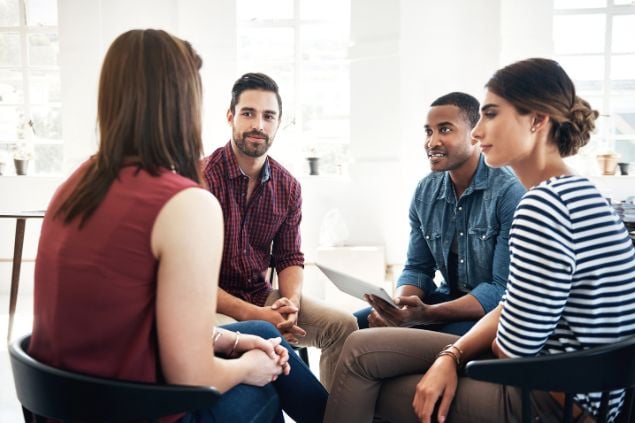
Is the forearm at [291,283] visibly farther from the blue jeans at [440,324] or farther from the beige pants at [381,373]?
the beige pants at [381,373]

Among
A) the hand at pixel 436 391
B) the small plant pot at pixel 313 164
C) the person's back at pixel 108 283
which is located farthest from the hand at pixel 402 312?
the small plant pot at pixel 313 164

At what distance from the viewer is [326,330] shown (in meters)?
2.26

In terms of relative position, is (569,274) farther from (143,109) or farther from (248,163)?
(248,163)

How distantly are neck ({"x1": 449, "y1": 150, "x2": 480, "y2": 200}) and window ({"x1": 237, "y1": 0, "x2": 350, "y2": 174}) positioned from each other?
10.0ft

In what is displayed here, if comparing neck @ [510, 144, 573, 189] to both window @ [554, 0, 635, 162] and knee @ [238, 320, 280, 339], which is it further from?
window @ [554, 0, 635, 162]

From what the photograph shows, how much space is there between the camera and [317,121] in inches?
211

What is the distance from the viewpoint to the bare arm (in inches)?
39.6

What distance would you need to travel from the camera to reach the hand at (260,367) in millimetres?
1291

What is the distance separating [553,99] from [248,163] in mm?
1304

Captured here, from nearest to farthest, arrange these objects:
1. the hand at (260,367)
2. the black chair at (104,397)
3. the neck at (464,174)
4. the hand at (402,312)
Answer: the black chair at (104,397)
the hand at (260,367)
the hand at (402,312)
the neck at (464,174)

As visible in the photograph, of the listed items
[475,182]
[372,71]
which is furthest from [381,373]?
[372,71]

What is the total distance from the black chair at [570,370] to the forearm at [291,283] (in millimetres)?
1297

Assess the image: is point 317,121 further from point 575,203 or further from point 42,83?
point 575,203

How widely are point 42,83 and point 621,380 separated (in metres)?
5.70
